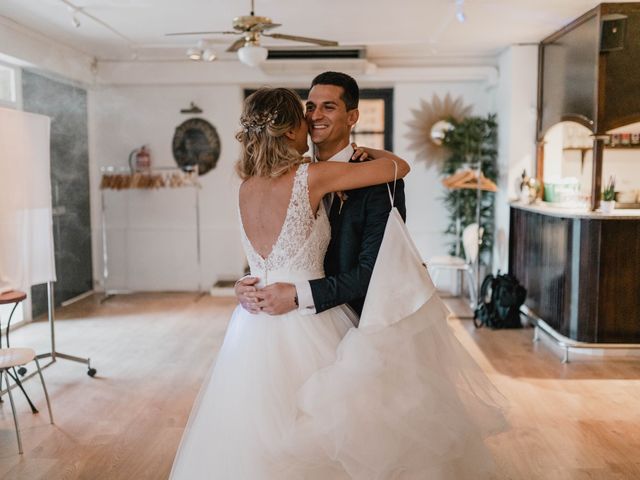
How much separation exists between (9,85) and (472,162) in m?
4.72

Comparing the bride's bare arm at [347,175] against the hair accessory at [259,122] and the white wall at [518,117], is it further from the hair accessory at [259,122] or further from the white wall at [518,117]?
the white wall at [518,117]

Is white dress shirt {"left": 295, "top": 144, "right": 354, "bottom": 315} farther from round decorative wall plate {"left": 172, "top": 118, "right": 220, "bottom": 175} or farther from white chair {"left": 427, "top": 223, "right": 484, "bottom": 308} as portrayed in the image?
round decorative wall plate {"left": 172, "top": 118, "right": 220, "bottom": 175}

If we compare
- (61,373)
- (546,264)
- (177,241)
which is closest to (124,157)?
(177,241)

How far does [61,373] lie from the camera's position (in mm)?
4750

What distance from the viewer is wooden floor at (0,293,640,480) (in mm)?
3238

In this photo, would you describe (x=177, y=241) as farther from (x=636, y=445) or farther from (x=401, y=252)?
(x=401, y=252)

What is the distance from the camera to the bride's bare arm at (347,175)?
200 cm

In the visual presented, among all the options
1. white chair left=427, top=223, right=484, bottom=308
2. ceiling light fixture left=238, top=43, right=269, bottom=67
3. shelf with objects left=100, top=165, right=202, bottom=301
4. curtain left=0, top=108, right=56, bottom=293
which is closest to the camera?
curtain left=0, top=108, right=56, bottom=293

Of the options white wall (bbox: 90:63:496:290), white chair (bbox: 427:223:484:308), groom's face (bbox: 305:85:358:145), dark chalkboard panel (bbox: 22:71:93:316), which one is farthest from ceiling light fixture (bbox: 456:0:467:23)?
dark chalkboard panel (bbox: 22:71:93:316)

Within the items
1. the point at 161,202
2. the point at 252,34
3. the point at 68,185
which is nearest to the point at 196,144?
the point at 161,202

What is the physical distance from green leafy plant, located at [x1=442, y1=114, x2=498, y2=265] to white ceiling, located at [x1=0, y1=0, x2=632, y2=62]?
824mm

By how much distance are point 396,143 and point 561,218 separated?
287 cm

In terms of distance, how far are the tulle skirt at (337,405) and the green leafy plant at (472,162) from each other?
523 cm

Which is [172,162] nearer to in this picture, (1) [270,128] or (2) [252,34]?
(2) [252,34]
